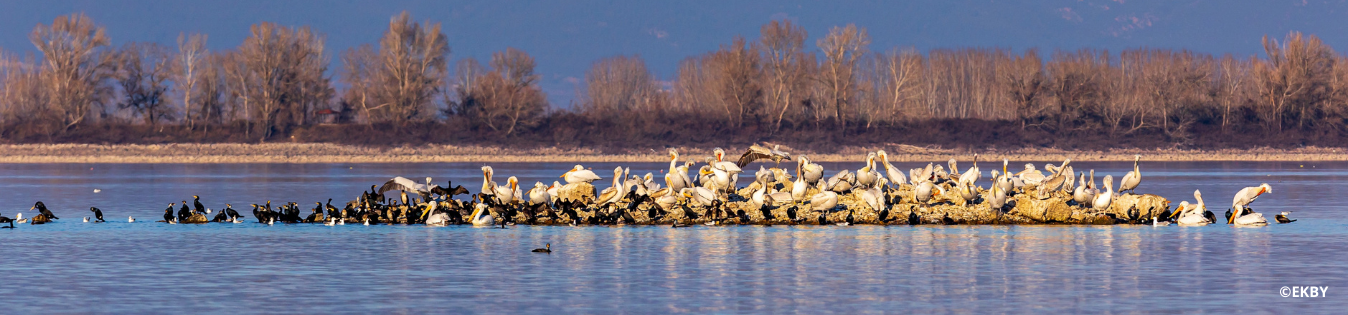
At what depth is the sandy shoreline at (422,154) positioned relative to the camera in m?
86.1

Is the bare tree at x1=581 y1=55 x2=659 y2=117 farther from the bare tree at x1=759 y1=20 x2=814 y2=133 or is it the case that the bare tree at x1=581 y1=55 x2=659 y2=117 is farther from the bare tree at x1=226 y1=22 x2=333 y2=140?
the bare tree at x1=226 y1=22 x2=333 y2=140

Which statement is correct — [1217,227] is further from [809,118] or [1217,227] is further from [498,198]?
[809,118]

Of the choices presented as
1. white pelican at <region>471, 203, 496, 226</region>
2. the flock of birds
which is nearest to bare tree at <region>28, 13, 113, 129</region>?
the flock of birds

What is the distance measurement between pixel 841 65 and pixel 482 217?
69.0 metres

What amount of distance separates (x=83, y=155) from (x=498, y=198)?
64163 millimetres

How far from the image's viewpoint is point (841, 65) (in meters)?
95.1

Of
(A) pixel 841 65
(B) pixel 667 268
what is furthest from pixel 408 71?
(B) pixel 667 268

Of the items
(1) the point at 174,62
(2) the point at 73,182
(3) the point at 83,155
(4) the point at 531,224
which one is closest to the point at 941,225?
(4) the point at 531,224

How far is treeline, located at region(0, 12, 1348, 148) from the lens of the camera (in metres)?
90.4

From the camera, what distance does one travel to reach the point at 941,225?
2764 centimetres

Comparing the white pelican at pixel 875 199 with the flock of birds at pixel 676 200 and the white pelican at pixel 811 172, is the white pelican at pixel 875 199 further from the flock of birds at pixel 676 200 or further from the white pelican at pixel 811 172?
the white pelican at pixel 811 172

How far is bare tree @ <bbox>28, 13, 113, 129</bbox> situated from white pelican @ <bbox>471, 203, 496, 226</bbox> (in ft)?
225

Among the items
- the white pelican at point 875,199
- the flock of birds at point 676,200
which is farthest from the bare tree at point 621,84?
the white pelican at point 875,199

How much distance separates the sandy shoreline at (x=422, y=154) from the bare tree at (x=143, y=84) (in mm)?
5189
